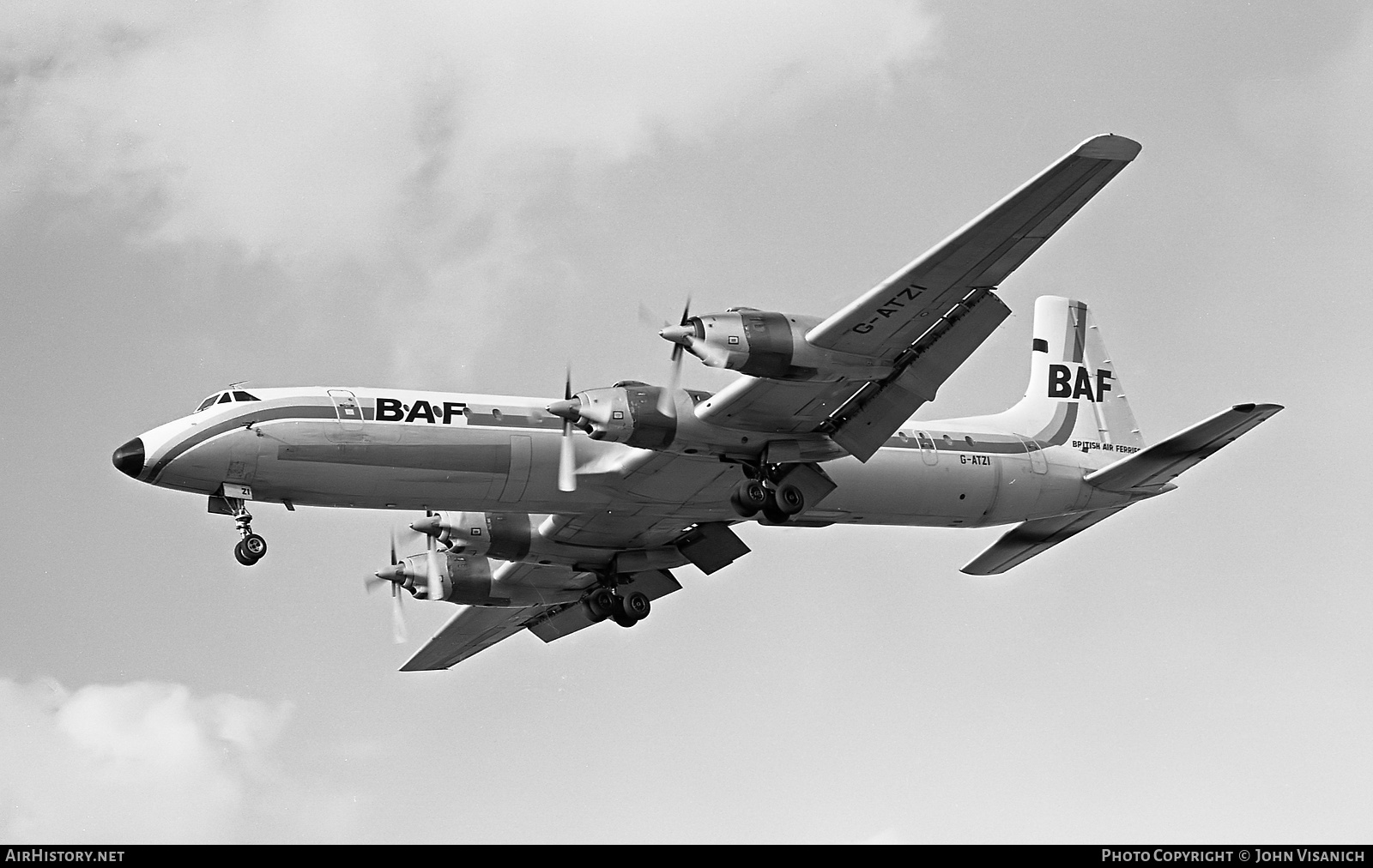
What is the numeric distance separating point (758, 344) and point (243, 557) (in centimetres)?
963

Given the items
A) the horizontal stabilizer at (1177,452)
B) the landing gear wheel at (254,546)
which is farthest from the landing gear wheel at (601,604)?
the horizontal stabilizer at (1177,452)

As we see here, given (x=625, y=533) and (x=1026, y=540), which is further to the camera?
(x=1026, y=540)

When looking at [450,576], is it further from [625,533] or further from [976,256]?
[976,256]

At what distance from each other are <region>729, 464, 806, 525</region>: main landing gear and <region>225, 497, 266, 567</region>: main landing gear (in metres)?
8.39

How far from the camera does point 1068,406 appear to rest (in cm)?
3466

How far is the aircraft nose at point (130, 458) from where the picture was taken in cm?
2619

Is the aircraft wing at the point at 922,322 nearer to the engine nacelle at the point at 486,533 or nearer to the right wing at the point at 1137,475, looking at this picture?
the right wing at the point at 1137,475

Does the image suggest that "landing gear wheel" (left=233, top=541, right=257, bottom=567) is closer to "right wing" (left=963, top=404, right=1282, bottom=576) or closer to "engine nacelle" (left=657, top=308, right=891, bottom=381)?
"engine nacelle" (left=657, top=308, right=891, bottom=381)

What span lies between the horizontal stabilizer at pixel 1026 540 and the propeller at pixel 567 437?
11.3 meters

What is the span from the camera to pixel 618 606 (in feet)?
107

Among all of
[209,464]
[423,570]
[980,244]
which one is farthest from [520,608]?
[980,244]

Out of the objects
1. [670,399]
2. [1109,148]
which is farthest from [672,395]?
[1109,148]
